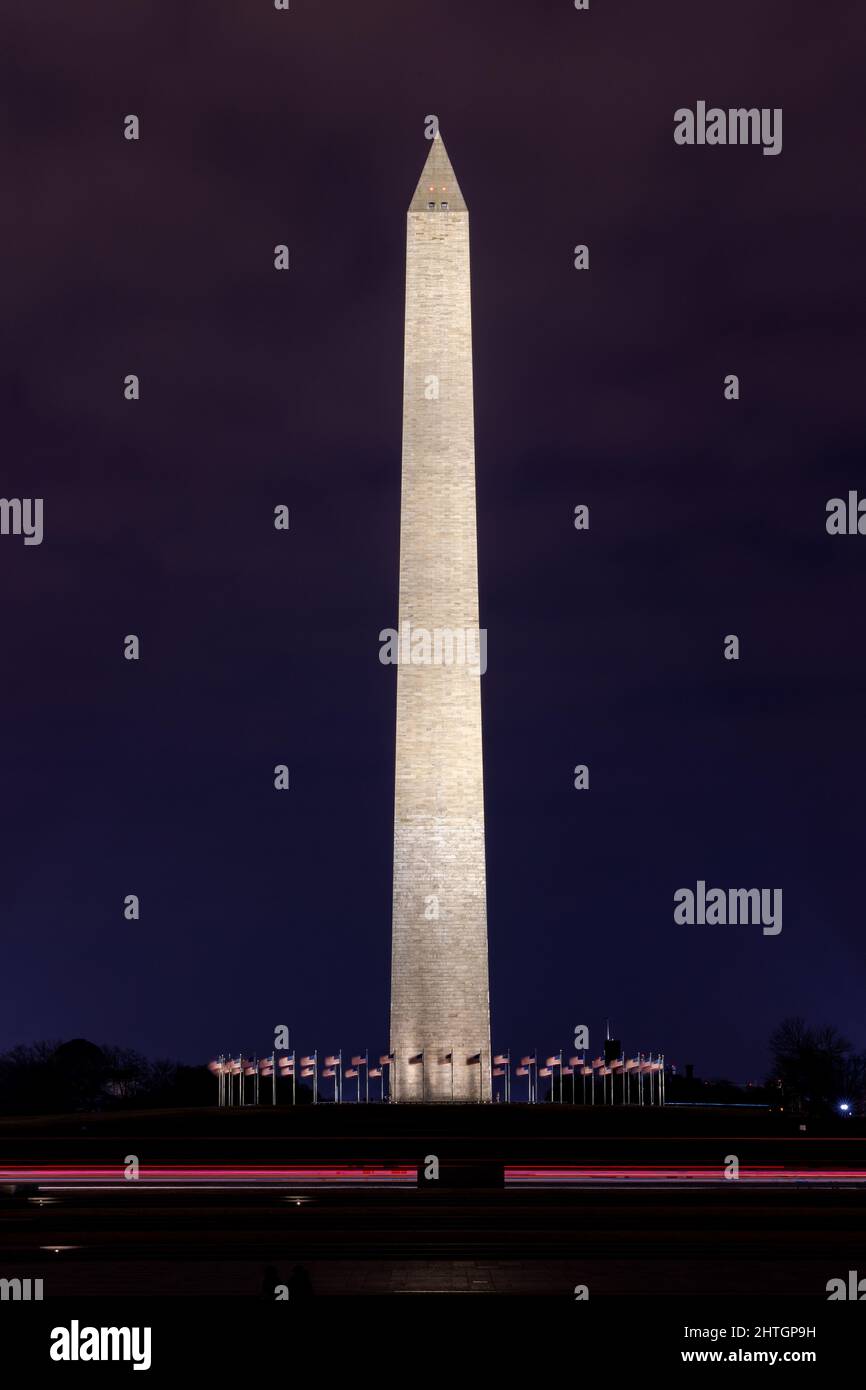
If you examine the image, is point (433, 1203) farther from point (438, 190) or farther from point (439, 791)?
point (438, 190)

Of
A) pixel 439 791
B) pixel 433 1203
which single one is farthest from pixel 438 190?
pixel 433 1203

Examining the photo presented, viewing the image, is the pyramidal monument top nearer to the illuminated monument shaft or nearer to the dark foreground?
the illuminated monument shaft

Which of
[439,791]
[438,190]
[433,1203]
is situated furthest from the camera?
[438,190]

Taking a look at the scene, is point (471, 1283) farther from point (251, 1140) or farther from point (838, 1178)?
point (251, 1140)

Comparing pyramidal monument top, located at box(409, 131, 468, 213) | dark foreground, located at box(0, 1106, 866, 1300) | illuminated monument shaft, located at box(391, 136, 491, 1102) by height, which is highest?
pyramidal monument top, located at box(409, 131, 468, 213)

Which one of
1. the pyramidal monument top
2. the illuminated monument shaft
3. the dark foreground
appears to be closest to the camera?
the dark foreground

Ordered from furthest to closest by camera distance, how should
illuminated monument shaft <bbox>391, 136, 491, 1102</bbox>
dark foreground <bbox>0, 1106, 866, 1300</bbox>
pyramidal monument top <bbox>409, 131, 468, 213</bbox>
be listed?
1. pyramidal monument top <bbox>409, 131, 468, 213</bbox>
2. illuminated monument shaft <bbox>391, 136, 491, 1102</bbox>
3. dark foreground <bbox>0, 1106, 866, 1300</bbox>

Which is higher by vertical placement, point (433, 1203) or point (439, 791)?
point (439, 791)

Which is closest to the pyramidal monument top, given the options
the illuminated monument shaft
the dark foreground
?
the illuminated monument shaft
